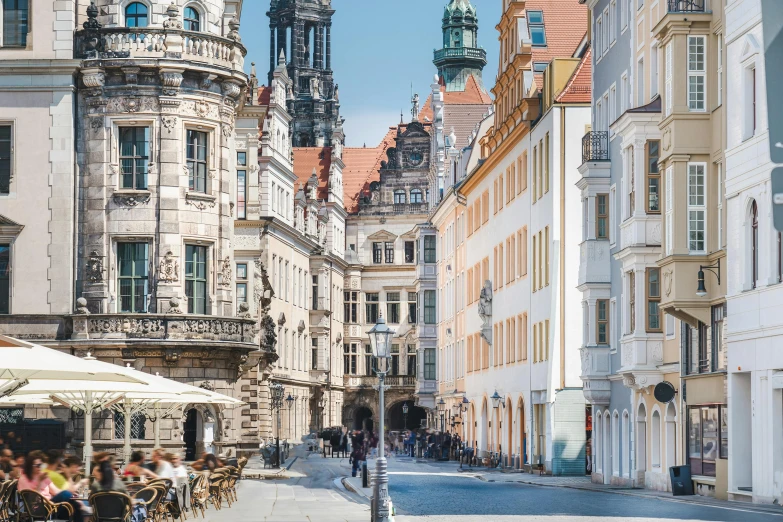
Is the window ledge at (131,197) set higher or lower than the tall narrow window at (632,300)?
higher

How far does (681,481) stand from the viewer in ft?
117

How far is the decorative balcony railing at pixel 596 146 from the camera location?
4462 cm

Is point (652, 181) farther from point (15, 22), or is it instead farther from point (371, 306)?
point (371, 306)

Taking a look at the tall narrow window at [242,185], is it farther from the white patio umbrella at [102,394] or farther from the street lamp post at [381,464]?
the street lamp post at [381,464]

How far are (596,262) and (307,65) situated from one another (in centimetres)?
8425

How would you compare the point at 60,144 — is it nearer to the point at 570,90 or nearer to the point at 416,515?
the point at 570,90

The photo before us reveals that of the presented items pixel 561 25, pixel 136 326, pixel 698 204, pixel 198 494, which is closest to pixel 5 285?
pixel 136 326

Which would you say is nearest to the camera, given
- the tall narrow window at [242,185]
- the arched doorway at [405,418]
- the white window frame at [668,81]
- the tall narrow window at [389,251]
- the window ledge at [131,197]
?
the white window frame at [668,81]

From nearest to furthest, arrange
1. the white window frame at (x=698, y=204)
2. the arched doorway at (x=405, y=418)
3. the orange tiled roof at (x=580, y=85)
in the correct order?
the white window frame at (x=698, y=204) → the orange tiled roof at (x=580, y=85) → the arched doorway at (x=405, y=418)

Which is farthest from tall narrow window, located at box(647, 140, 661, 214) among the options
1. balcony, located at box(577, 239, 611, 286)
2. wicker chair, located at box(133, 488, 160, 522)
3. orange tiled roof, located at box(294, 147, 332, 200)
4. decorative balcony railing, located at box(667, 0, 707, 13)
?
orange tiled roof, located at box(294, 147, 332, 200)

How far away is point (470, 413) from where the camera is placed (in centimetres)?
7488

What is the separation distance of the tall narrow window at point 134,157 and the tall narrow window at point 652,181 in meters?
15.9

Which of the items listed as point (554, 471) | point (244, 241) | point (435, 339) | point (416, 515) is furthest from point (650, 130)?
point (435, 339)

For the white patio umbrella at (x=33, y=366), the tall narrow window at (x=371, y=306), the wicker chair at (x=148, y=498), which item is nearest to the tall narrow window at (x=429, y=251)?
the tall narrow window at (x=371, y=306)
